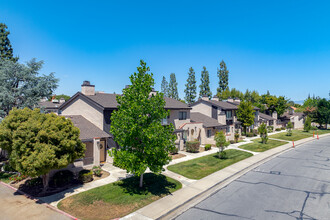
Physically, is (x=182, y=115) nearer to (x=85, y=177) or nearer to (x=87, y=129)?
(x=87, y=129)

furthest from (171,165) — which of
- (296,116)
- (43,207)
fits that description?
(296,116)

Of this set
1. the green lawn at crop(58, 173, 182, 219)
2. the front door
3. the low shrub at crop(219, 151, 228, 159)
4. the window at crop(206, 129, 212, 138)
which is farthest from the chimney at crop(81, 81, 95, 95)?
the window at crop(206, 129, 212, 138)

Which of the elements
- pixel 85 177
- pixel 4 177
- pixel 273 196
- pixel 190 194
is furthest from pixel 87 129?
pixel 273 196

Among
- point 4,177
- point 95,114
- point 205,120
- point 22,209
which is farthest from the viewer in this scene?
point 205,120

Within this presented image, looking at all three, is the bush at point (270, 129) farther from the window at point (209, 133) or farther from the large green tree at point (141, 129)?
the large green tree at point (141, 129)

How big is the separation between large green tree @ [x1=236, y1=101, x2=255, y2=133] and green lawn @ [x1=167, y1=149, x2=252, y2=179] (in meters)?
15.6

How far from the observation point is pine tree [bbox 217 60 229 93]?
3127 inches

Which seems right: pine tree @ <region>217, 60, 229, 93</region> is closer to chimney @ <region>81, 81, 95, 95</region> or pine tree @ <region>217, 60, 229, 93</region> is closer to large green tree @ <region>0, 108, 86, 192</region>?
chimney @ <region>81, 81, 95, 95</region>

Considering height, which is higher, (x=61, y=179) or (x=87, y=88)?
(x=87, y=88)

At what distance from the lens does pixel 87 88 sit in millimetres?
24828

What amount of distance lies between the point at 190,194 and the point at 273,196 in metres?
5.55

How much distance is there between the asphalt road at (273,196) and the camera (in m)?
11.2

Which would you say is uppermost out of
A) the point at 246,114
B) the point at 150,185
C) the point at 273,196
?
the point at 246,114

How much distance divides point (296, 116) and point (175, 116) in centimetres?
4963
